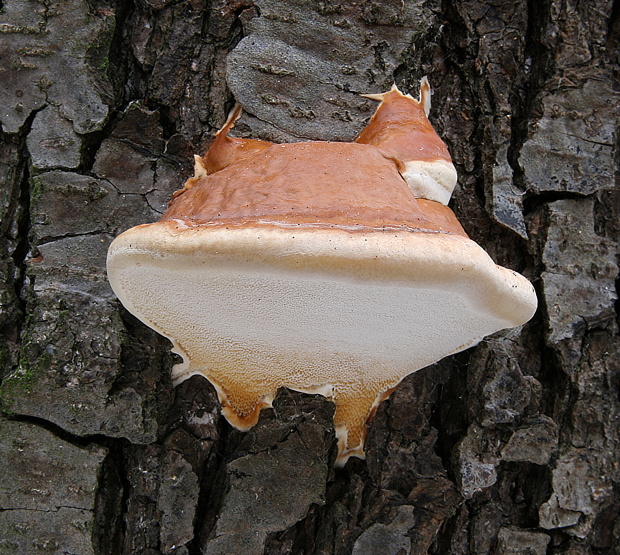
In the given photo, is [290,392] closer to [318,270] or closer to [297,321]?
[297,321]

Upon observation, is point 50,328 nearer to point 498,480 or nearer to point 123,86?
point 123,86

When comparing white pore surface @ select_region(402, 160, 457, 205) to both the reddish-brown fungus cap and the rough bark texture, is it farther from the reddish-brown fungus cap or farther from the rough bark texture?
the rough bark texture

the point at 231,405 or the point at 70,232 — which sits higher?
the point at 70,232

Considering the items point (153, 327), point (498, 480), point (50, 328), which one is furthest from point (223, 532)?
point (498, 480)

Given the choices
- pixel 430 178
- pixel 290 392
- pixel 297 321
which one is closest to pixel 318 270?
pixel 297 321

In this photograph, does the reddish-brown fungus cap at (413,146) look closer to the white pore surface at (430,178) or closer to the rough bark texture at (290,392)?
the white pore surface at (430,178)

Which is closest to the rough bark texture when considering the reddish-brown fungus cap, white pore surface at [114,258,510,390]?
white pore surface at [114,258,510,390]

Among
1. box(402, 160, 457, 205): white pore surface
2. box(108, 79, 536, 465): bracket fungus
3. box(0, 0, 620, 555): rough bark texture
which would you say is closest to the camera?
box(108, 79, 536, 465): bracket fungus
